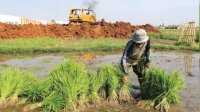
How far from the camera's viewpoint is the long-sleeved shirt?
20.5 feet

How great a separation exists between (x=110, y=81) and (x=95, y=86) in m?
0.30

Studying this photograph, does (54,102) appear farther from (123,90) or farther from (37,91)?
(123,90)

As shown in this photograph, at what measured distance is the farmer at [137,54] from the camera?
238 inches

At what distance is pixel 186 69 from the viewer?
1003 centimetres

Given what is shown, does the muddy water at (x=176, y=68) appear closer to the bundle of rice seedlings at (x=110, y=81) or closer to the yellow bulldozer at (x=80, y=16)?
the bundle of rice seedlings at (x=110, y=81)

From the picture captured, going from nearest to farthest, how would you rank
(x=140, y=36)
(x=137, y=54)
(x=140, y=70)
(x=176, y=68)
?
(x=140, y=36) → (x=137, y=54) → (x=140, y=70) → (x=176, y=68)

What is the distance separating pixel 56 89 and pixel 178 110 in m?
2.08

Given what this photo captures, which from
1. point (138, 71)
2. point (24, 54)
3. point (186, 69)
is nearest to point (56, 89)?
point (138, 71)

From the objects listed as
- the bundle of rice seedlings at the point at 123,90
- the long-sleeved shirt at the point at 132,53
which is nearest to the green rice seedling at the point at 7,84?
the bundle of rice seedlings at the point at 123,90

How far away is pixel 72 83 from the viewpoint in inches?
221

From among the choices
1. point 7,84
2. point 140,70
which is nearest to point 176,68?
point 140,70

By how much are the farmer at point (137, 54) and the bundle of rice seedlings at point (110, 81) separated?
0.18 m

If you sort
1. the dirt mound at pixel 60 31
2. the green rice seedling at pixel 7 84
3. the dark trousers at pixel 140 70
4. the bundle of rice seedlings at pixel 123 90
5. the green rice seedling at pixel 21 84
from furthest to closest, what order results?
the dirt mound at pixel 60 31, the dark trousers at pixel 140 70, the bundle of rice seedlings at pixel 123 90, the green rice seedling at pixel 21 84, the green rice seedling at pixel 7 84

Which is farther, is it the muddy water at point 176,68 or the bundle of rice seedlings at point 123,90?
the bundle of rice seedlings at point 123,90
